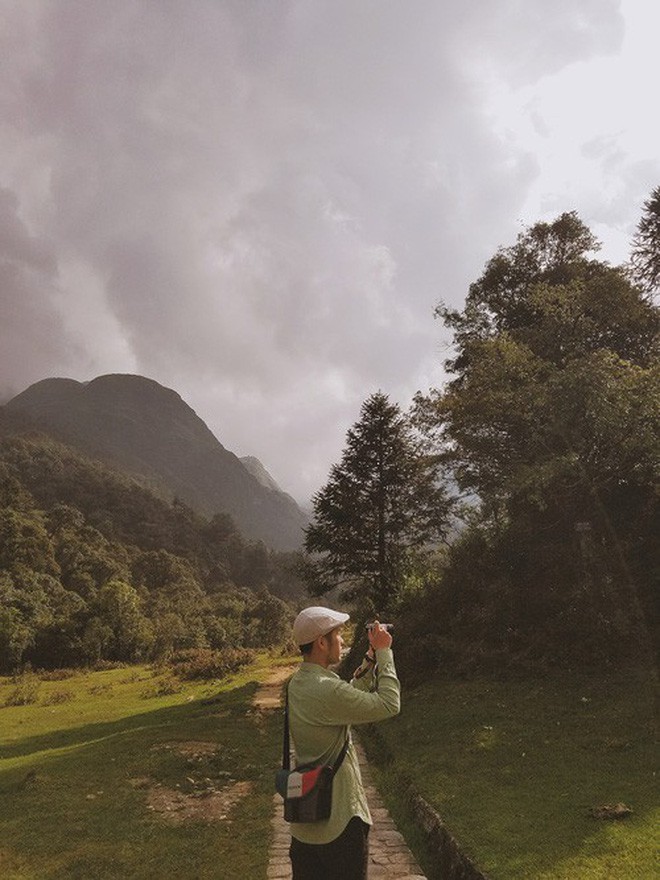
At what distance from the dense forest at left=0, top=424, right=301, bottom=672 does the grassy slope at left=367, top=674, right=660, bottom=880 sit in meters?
17.6

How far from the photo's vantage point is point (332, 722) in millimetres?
3537

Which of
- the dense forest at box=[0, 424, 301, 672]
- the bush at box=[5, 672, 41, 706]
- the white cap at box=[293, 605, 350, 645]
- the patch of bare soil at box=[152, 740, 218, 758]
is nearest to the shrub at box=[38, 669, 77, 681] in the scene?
the bush at box=[5, 672, 41, 706]

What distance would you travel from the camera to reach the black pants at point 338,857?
342cm

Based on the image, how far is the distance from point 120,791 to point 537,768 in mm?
8778

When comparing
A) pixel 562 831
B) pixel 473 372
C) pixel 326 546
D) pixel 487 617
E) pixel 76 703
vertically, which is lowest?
pixel 76 703

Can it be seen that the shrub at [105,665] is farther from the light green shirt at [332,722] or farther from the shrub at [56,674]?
the light green shirt at [332,722]

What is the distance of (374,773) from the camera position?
41.7 feet

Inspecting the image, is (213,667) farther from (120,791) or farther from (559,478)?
(559,478)

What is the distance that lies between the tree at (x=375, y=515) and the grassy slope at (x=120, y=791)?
807 centimetres

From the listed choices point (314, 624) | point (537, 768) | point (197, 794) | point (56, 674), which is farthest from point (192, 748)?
point (56, 674)

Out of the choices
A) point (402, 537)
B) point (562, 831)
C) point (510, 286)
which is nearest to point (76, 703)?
point (402, 537)

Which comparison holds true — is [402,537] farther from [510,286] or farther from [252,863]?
[252,863]

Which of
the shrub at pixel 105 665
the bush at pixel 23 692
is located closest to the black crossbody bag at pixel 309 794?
the bush at pixel 23 692

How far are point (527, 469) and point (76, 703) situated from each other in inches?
964
